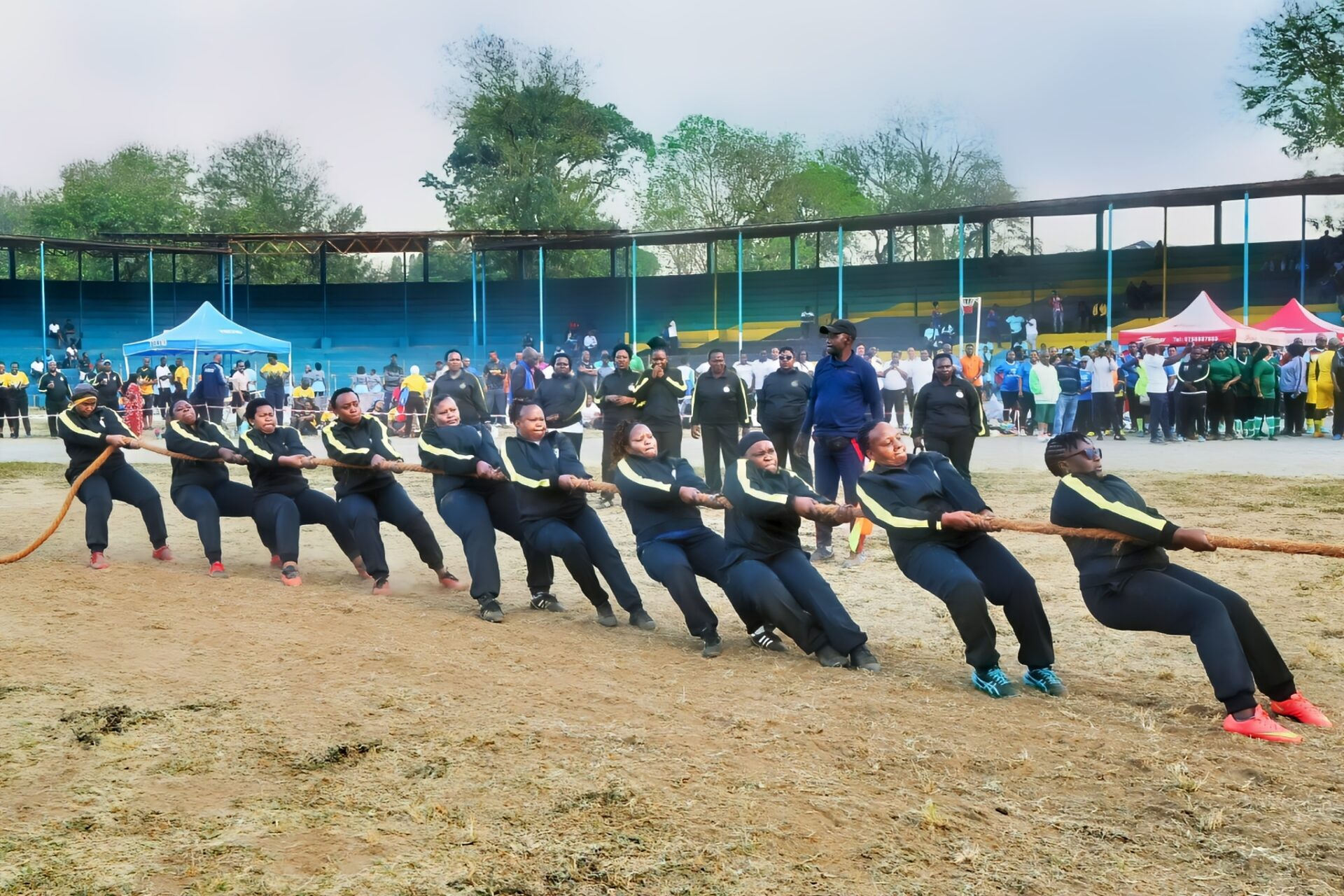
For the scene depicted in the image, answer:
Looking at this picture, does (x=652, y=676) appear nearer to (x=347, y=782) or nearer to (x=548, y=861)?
(x=347, y=782)

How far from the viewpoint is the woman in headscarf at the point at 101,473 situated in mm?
10648

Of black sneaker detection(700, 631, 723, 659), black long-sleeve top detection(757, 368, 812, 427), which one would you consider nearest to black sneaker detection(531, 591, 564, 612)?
black sneaker detection(700, 631, 723, 659)

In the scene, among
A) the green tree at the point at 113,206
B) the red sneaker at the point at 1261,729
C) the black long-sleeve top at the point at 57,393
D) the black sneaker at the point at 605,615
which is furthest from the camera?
the green tree at the point at 113,206

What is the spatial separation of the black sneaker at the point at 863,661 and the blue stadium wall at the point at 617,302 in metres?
28.4

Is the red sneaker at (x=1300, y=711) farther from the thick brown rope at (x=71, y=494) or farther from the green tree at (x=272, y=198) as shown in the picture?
the green tree at (x=272, y=198)

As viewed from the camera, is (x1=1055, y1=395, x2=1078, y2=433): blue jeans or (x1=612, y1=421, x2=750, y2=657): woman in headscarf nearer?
(x1=612, y1=421, x2=750, y2=657): woman in headscarf

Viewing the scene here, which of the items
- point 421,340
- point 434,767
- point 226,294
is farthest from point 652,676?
point 226,294

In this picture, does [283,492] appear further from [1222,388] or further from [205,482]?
[1222,388]

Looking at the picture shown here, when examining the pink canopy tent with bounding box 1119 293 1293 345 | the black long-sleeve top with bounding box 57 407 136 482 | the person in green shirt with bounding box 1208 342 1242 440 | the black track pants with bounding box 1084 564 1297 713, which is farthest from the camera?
the pink canopy tent with bounding box 1119 293 1293 345

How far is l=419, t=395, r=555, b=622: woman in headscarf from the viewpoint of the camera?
8.73 meters

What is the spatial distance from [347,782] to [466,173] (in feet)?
172

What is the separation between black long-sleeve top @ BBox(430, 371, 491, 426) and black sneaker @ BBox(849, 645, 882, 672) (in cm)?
728

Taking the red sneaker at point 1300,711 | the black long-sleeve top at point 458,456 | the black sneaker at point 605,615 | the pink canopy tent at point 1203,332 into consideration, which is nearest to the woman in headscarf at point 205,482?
the black long-sleeve top at point 458,456

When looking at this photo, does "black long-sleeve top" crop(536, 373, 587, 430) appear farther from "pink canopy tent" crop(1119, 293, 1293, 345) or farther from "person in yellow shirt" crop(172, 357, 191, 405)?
"person in yellow shirt" crop(172, 357, 191, 405)
